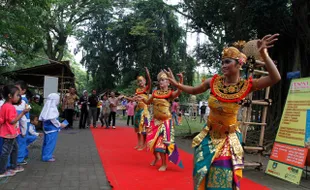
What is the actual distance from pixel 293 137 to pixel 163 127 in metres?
2.41

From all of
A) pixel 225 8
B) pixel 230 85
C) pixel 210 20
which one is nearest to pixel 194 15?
pixel 210 20

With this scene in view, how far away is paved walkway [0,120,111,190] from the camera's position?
171 inches

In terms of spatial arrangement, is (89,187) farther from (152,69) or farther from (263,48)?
(152,69)

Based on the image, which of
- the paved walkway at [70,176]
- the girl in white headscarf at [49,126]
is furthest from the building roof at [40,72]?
the girl in white headscarf at [49,126]

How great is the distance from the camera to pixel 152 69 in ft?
75.3

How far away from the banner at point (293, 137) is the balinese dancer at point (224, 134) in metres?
2.90

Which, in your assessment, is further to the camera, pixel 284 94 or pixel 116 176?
pixel 284 94

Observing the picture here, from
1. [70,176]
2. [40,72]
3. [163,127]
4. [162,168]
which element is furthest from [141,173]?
[40,72]

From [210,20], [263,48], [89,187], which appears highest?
[210,20]

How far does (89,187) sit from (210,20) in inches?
335

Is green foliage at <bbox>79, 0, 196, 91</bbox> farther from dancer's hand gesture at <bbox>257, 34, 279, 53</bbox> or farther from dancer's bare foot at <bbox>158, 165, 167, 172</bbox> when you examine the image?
dancer's hand gesture at <bbox>257, 34, 279, 53</bbox>

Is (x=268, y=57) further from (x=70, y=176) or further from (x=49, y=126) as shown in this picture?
(x=49, y=126)

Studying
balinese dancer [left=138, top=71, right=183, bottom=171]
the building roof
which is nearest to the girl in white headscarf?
balinese dancer [left=138, top=71, right=183, bottom=171]

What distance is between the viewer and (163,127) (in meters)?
5.69
